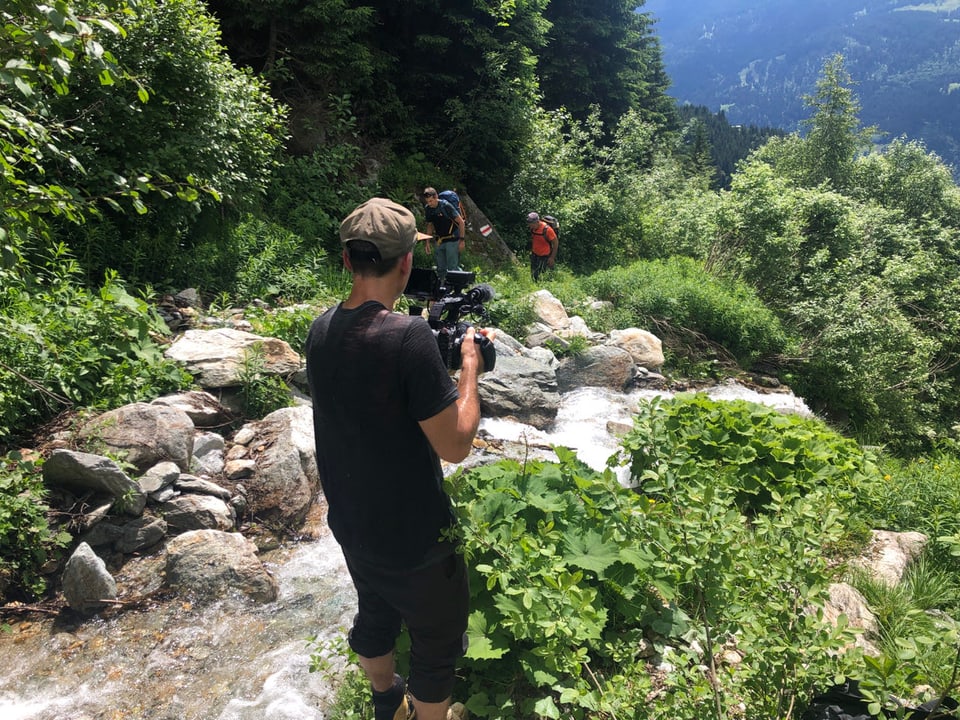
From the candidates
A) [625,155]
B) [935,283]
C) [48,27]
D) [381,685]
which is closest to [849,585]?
[381,685]

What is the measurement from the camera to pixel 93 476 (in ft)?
14.4

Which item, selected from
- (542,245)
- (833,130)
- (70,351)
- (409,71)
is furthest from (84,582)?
(833,130)

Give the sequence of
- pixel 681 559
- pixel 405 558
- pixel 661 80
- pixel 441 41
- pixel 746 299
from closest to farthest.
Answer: pixel 405 558 < pixel 681 559 < pixel 746 299 < pixel 441 41 < pixel 661 80

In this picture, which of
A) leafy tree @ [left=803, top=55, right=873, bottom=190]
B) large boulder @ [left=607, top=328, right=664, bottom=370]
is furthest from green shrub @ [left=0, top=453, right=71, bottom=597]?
leafy tree @ [left=803, top=55, right=873, bottom=190]

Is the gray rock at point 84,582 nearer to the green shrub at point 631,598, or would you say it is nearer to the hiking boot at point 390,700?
the hiking boot at point 390,700

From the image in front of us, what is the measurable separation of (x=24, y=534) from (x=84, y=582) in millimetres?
545

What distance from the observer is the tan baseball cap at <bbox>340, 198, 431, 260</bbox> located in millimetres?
2016

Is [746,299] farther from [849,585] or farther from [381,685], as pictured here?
[381,685]

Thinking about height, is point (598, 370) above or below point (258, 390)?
below

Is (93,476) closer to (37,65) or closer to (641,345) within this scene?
(37,65)

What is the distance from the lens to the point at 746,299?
13.8m

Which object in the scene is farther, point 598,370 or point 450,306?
point 598,370

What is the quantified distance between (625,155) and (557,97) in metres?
6.17

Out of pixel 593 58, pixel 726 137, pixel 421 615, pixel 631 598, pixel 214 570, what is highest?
pixel 593 58
